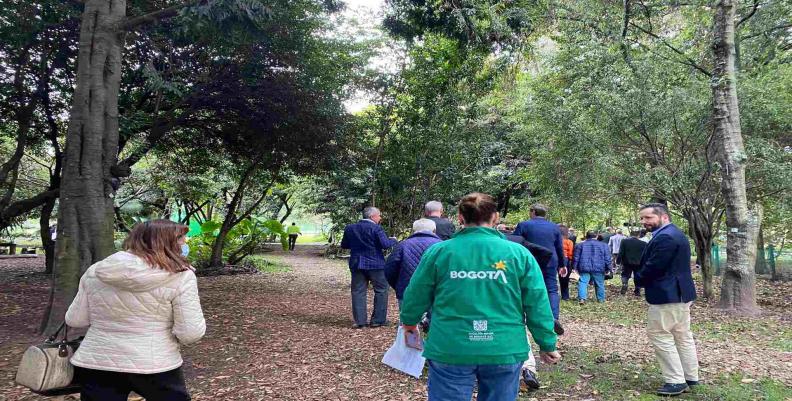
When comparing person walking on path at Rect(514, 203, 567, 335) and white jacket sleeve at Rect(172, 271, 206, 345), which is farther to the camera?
person walking on path at Rect(514, 203, 567, 335)

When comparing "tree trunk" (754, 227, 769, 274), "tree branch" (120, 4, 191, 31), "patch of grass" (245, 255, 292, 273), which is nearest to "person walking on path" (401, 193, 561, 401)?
"tree branch" (120, 4, 191, 31)

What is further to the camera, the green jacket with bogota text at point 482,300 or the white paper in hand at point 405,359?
the white paper in hand at point 405,359

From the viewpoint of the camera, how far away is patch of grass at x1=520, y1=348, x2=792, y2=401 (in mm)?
4859

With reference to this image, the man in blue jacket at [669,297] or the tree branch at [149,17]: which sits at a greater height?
the tree branch at [149,17]

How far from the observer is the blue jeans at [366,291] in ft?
25.8

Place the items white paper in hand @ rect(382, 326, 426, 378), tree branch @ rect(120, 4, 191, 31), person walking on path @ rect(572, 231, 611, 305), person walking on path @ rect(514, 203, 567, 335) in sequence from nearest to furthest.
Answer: white paper in hand @ rect(382, 326, 426, 378)
tree branch @ rect(120, 4, 191, 31)
person walking on path @ rect(514, 203, 567, 335)
person walking on path @ rect(572, 231, 611, 305)

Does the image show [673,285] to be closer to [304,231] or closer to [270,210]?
[270,210]

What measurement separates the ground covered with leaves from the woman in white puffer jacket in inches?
84.4

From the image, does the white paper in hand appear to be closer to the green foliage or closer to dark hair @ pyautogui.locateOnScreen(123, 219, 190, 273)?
dark hair @ pyautogui.locateOnScreen(123, 219, 190, 273)

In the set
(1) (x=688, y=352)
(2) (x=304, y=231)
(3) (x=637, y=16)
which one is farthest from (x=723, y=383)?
(2) (x=304, y=231)

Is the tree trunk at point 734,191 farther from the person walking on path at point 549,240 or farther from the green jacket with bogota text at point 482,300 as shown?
the green jacket with bogota text at point 482,300

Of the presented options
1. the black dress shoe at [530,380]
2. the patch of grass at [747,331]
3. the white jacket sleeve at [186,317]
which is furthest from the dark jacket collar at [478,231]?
the patch of grass at [747,331]

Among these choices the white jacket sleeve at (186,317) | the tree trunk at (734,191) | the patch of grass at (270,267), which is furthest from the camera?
the patch of grass at (270,267)

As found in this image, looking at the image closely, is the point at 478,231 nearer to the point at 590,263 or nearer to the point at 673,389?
the point at 673,389
